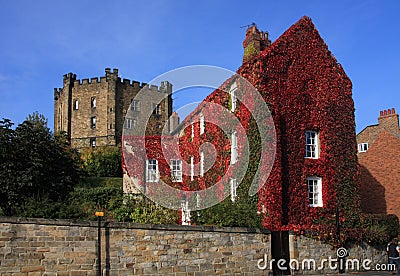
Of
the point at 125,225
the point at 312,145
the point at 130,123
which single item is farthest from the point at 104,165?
the point at 125,225

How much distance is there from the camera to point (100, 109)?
66000mm

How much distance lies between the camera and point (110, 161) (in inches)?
1938

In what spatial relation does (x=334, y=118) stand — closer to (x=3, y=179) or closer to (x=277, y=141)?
(x=277, y=141)

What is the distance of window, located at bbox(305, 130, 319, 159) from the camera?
22469 mm

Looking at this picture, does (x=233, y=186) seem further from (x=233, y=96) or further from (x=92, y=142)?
(x=92, y=142)

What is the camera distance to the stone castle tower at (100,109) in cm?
6550

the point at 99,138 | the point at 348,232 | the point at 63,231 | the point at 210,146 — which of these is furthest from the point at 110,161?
the point at 63,231

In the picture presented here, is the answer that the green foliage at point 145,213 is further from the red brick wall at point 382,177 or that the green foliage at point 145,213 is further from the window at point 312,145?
the red brick wall at point 382,177

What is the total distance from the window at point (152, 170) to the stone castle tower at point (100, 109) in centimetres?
3417

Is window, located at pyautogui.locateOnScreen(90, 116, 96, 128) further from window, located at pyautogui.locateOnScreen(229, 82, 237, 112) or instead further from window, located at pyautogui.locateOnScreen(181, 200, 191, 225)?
window, located at pyautogui.locateOnScreen(229, 82, 237, 112)

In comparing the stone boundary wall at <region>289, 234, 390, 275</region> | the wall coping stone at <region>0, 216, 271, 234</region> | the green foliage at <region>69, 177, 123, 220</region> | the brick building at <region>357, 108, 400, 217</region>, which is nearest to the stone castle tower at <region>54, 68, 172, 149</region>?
the green foliage at <region>69, 177, 123, 220</region>

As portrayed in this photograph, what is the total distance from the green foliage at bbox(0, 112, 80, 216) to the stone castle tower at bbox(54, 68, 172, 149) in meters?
41.7

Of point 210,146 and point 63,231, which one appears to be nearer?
point 63,231

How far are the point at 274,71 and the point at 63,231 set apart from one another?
42.1 ft
